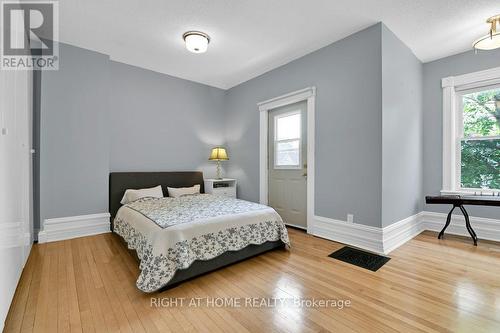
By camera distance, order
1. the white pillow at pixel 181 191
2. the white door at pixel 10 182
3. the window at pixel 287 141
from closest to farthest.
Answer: the white door at pixel 10 182 → the window at pixel 287 141 → the white pillow at pixel 181 191

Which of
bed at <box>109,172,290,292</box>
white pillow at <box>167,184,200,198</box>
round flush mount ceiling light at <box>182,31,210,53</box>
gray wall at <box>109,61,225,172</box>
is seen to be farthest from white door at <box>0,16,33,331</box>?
white pillow at <box>167,184,200,198</box>

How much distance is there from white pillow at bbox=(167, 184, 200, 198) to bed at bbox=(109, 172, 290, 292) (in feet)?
1.71

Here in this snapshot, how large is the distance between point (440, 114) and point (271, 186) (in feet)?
9.54

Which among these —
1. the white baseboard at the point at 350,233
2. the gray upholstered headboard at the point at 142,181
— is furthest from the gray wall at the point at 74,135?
the white baseboard at the point at 350,233

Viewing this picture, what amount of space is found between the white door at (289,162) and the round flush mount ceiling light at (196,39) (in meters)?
1.61

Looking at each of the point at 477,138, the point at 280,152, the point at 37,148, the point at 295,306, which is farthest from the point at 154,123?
the point at 477,138

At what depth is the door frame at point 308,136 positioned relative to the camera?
3.32m

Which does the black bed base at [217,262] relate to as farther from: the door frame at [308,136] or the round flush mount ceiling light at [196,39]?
the round flush mount ceiling light at [196,39]

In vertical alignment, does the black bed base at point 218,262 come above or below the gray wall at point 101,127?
below

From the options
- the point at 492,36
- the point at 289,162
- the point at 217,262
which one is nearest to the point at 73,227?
the point at 217,262

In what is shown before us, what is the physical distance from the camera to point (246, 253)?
8.09ft

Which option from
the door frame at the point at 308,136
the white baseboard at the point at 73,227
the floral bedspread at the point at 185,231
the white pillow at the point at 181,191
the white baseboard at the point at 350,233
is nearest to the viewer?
the floral bedspread at the point at 185,231

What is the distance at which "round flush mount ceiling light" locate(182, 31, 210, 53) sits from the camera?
9.26 feet

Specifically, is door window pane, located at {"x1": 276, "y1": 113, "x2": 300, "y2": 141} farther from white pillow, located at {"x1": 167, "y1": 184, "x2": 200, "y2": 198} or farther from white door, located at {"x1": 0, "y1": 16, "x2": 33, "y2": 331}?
white door, located at {"x1": 0, "y1": 16, "x2": 33, "y2": 331}
